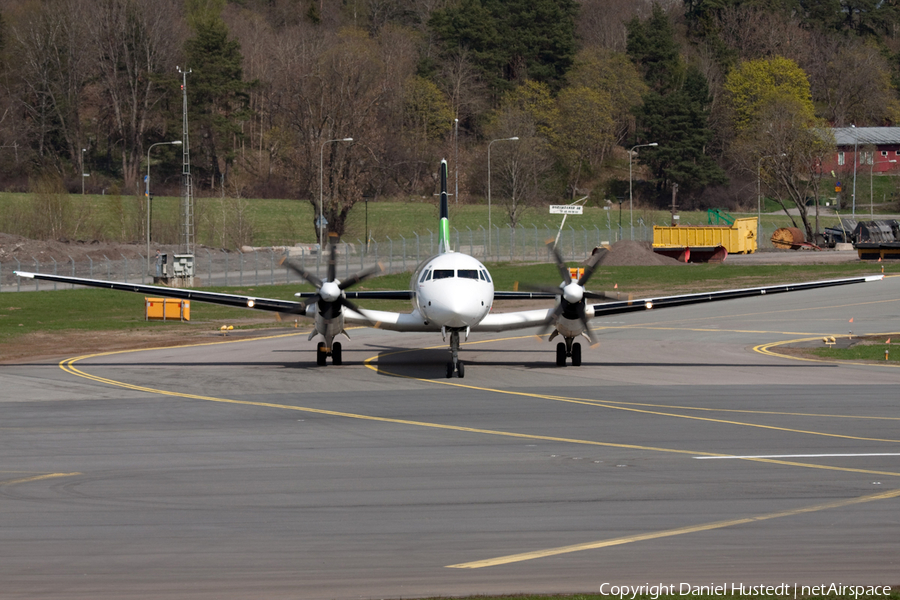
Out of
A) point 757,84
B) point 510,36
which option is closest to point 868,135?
point 757,84

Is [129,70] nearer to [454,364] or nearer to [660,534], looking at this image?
[454,364]

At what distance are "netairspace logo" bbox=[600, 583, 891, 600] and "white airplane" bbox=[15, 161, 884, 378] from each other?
→ 15.2 m

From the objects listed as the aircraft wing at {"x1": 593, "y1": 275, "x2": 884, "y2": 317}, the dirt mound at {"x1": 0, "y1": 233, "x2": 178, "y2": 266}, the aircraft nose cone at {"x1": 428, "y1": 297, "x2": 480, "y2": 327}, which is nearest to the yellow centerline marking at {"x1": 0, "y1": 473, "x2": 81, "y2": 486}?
the aircraft nose cone at {"x1": 428, "y1": 297, "x2": 480, "y2": 327}

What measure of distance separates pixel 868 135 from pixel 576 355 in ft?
446

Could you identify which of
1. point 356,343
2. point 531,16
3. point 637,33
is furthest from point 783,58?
point 356,343

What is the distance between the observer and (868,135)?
145875 mm

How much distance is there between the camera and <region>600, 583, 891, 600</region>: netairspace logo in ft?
27.7

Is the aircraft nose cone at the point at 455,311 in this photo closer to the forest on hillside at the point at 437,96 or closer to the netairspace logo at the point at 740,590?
the netairspace logo at the point at 740,590

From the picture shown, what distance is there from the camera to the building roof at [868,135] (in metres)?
143

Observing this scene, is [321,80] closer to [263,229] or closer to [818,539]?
[263,229]

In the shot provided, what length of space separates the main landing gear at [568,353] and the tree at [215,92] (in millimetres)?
102159

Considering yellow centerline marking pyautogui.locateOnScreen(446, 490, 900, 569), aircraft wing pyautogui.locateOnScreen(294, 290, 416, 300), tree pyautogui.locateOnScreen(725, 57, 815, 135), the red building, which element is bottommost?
yellow centerline marking pyautogui.locateOnScreen(446, 490, 900, 569)

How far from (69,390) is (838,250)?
8428cm

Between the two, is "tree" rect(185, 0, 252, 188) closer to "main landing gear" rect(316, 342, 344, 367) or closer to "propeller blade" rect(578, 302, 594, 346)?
"main landing gear" rect(316, 342, 344, 367)
